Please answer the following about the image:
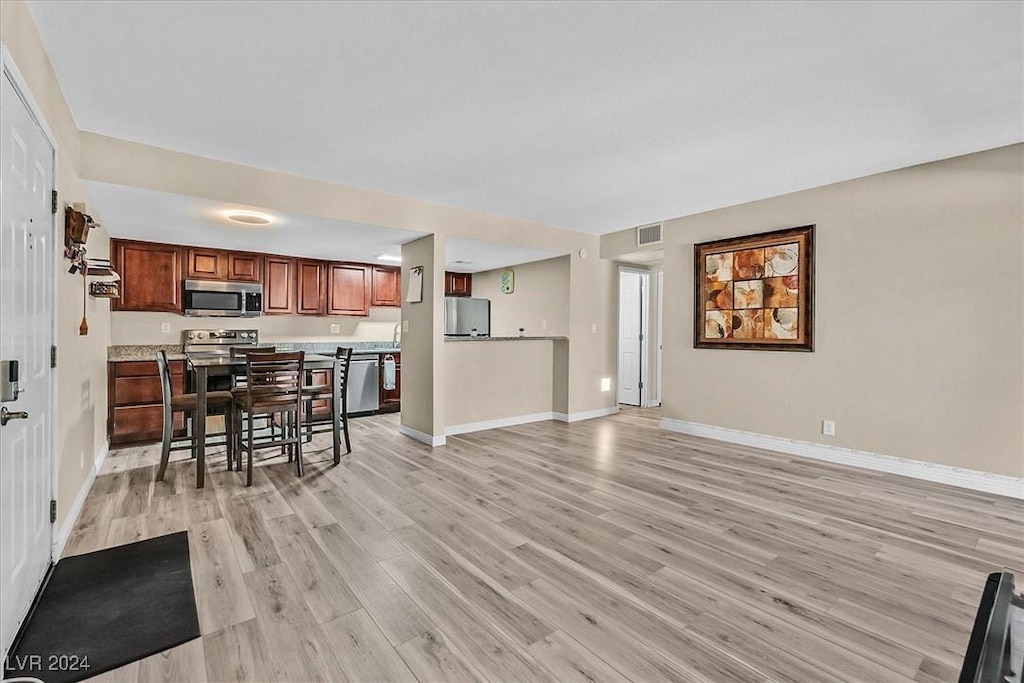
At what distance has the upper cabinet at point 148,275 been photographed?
203 inches

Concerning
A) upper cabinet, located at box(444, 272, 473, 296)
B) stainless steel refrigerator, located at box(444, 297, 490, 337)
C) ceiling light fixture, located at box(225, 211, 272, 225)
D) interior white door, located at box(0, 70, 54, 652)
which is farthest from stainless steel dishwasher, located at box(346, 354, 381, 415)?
interior white door, located at box(0, 70, 54, 652)

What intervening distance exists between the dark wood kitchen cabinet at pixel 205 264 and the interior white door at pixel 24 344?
3.52 m

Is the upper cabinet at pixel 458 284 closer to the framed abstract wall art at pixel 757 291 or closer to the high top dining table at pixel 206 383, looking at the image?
the high top dining table at pixel 206 383

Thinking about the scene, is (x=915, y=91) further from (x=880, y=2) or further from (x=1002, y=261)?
(x=1002, y=261)

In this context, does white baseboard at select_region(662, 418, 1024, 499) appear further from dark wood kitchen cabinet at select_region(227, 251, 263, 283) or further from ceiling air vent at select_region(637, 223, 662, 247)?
dark wood kitchen cabinet at select_region(227, 251, 263, 283)

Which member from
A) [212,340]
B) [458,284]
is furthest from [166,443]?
[458,284]

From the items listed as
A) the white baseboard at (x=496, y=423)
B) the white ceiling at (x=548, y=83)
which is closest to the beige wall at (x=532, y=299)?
the white baseboard at (x=496, y=423)

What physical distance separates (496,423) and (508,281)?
2505mm

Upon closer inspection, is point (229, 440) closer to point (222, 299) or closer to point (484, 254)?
point (222, 299)

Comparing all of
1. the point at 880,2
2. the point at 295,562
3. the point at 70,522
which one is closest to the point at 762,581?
the point at 295,562

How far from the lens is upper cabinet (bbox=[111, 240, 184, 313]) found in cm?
516

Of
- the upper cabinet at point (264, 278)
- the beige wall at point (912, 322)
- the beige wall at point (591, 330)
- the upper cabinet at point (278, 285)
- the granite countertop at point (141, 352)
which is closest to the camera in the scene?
the beige wall at point (912, 322)

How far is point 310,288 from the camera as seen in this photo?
6395 millimetres

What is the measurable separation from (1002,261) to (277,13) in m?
4.72
